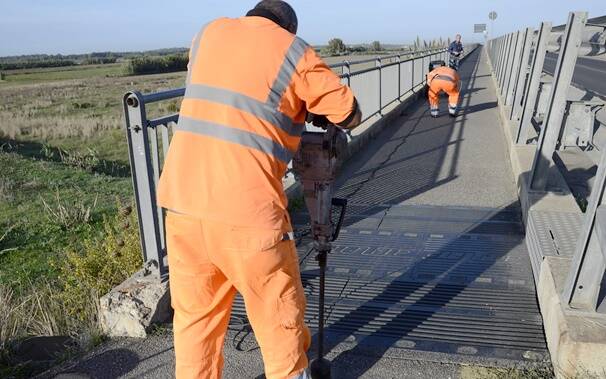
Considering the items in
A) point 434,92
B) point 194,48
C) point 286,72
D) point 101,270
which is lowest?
point 101,270

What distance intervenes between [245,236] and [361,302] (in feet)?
5.92

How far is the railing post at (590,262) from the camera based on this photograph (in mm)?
2643

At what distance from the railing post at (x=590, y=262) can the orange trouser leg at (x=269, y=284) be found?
1567 millimetres

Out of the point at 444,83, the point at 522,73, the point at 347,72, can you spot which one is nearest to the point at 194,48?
the point at 347,72

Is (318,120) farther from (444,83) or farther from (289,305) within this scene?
(444,83)

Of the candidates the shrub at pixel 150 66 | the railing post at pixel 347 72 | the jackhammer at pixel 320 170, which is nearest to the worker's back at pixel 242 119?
the jackhammer at pixel 320 170

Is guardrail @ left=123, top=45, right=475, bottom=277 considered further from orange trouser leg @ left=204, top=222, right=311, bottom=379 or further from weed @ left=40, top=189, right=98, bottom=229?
weed @ left=40, top=189, right=98, bottom=229

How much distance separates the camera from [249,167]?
209 centimetres

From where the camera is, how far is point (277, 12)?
226 centimetres

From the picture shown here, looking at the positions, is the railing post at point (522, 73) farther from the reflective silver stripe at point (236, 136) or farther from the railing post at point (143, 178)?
the reflective silver stripe at point (236, 136)

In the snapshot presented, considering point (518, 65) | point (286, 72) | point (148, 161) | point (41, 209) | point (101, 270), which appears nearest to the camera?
point (286, 72)

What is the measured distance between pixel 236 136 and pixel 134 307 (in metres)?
1.69

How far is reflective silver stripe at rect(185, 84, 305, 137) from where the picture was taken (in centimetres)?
207

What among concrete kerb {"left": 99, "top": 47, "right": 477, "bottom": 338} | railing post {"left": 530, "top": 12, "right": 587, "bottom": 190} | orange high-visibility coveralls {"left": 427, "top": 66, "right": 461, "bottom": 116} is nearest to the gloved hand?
concrete kerb {"left": 99, "top": 47, "right": 477, "bottom": 338}
